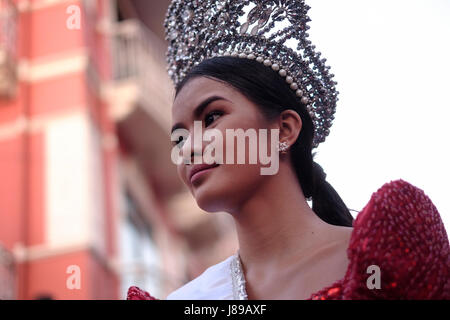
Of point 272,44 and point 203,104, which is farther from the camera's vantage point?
point 272,44

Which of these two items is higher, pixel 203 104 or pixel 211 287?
pixel 203 104

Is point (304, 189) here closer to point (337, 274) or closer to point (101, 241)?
point (337, 274)

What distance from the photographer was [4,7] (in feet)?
19.9

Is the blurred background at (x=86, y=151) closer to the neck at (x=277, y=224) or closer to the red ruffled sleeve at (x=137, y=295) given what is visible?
the red ruffled sleeve at (x=137, y=295)

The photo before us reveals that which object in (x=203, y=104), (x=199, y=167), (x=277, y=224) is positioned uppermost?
(x=203, y=104)

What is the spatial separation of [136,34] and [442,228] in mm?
6271

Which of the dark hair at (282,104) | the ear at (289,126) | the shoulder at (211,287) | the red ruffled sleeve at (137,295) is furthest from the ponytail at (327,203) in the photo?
the red ruffled sleeve at (137,295)

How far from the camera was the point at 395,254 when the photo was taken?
1306 mm

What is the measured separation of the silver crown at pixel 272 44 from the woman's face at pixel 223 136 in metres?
0.12

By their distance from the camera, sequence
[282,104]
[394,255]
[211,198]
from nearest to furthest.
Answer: [394,255], [211,198], [282,104]

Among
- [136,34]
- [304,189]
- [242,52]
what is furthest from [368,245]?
[136,34]

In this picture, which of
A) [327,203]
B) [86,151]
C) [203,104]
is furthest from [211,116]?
[86,151]

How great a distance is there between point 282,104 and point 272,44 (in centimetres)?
13

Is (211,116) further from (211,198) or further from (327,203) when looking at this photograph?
(327,203)
